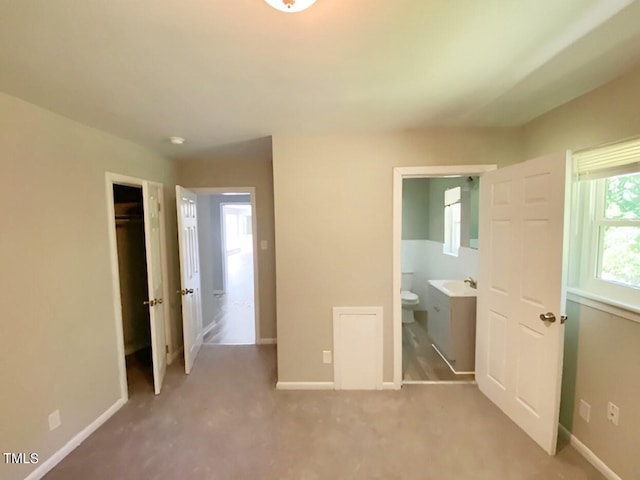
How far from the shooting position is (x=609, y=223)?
1.77 metres

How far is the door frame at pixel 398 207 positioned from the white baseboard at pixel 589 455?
118 cm

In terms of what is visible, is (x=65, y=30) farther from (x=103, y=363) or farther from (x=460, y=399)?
(x=460, y=399)

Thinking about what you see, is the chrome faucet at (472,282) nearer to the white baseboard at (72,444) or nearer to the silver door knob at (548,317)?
the silver door knob at (548,317)

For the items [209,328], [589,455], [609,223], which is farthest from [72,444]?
[609,223]

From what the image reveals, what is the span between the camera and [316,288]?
8.61 ft

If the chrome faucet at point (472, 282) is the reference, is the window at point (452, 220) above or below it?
above

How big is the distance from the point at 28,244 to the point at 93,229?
50 cm

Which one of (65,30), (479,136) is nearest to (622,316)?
(479,136)

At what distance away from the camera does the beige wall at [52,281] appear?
1.63 metres

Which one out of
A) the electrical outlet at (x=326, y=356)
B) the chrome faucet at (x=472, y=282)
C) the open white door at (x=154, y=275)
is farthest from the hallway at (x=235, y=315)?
the chrome faucet at (x=472, y=282)

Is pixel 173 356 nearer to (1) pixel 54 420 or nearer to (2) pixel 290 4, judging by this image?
(1) pixel 54 420

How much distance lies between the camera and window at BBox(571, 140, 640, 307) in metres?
1.64

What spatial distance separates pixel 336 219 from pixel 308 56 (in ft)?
4.69

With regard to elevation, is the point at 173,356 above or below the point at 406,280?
below
